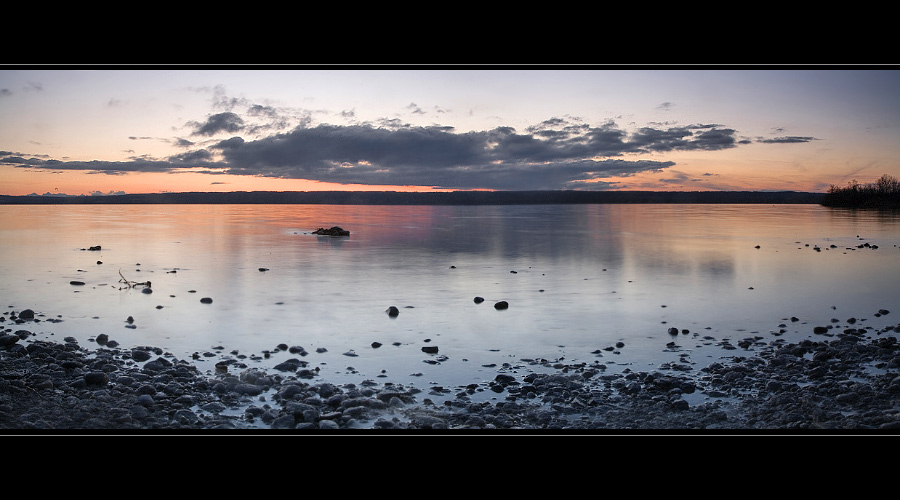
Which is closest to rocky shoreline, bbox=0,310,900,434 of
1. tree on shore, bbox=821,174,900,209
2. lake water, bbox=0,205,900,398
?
lake water, bbox=0,205,900,398

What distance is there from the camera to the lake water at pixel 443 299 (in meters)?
7.03

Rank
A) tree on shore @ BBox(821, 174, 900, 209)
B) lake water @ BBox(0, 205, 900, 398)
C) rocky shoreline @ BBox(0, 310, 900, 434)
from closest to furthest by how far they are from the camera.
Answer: rocky shoreline @ BBox(0, 310, 900, 434)
lake water @ BBox(0, 205, 900, 398)
tree on shore @ BBox(821, 174, 900, 209)

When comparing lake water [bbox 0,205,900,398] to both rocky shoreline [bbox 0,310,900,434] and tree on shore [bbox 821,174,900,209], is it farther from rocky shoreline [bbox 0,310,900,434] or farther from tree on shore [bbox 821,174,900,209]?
tree on shore [bbox 821,174,900,209]

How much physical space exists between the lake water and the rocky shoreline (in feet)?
1.65

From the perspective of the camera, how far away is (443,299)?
1030 centimetres

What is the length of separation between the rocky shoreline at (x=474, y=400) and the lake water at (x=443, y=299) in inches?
19.8

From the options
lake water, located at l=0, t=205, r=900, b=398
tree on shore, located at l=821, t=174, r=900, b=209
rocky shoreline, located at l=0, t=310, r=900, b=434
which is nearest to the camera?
rocky shoreline, located at l=0, t=310, r=900, b=434

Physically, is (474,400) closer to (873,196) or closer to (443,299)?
(443,299)

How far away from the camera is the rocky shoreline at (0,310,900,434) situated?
4.90 m

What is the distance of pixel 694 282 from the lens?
483 inches
